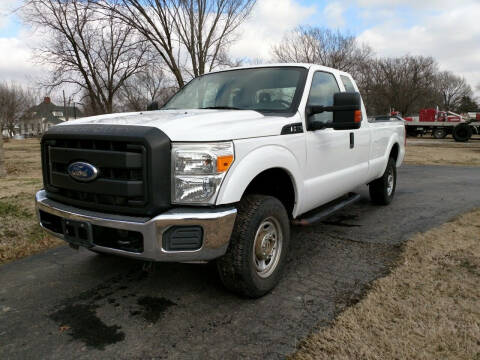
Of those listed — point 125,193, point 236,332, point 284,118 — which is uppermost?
point 284,118

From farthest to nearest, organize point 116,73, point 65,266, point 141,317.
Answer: point 116,73 < point 65,266 < point 141,317

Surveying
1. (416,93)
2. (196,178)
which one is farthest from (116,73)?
(416,93)

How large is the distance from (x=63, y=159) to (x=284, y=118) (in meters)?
1.75

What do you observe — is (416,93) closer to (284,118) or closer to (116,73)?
(116,73)

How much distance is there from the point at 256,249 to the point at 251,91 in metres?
1.63

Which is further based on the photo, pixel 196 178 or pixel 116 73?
pixel 116 73

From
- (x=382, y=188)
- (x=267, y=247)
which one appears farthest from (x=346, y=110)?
(x=382, y=188)

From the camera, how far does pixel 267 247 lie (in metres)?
3.03

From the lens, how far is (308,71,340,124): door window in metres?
3.76

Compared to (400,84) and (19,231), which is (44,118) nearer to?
(400,84)

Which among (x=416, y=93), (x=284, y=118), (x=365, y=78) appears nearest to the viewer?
(x=284, y=118)

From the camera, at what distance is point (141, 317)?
8.96 feet

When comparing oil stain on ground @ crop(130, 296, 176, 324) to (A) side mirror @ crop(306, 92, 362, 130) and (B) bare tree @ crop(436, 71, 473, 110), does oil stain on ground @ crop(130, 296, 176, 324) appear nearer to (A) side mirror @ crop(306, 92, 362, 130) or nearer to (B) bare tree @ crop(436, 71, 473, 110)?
(A) side mirror @ crop(306, 92, 362, 130)

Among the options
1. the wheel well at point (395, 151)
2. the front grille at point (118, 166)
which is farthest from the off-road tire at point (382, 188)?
the front grille at point (118, 166)
